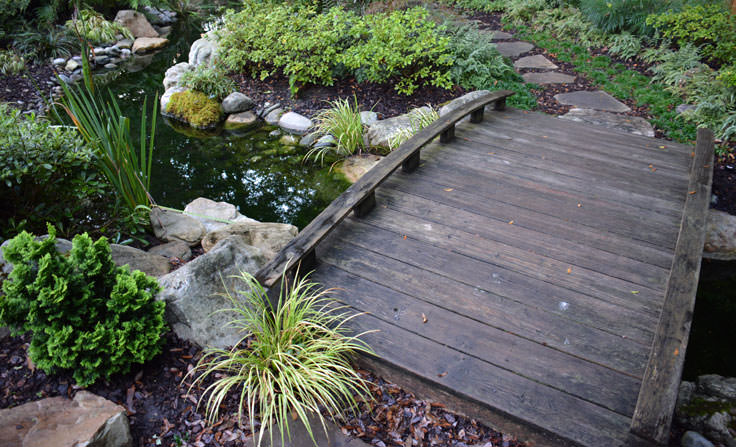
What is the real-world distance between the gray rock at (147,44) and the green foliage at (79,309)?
8881 mm

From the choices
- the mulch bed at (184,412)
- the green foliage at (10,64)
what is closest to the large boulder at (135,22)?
the green foliage at (10,64)

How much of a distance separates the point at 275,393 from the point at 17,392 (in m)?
1.02

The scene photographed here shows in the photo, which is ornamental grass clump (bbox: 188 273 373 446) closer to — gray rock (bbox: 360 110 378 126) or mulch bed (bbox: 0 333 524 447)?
mulch bed (bbox: 0 333 524 447)

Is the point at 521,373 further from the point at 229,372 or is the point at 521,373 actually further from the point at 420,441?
the point at 229,372

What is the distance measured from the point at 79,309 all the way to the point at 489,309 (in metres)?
1.84

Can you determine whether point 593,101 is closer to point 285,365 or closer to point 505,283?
point 505,283

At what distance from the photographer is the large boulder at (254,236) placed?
3146 millimetres

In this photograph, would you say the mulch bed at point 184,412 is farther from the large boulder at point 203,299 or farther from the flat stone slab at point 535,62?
the flat stone slab at point 535,62

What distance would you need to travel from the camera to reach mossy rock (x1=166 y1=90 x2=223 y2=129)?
5.98 metres

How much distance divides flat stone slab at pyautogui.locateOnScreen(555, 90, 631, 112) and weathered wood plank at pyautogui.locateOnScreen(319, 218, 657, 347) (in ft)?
11.3

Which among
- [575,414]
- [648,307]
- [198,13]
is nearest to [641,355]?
[648,307]

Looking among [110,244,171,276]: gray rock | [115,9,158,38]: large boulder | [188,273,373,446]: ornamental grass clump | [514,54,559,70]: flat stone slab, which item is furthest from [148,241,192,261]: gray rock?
[115,9,158,38]: large boulder

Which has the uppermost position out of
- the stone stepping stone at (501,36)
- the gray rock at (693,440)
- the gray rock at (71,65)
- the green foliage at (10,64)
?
the stone stepping stone at (501,36)

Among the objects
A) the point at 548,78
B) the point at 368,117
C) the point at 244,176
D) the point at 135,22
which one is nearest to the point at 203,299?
the point at 244,176
